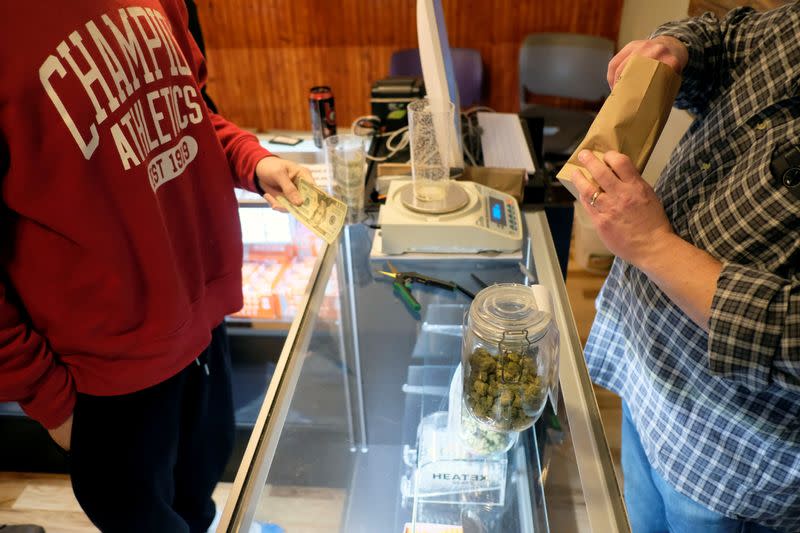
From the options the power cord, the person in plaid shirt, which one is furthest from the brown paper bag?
the power cord

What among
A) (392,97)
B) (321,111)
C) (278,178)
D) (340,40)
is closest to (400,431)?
(278,178)

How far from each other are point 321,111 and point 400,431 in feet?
4.65

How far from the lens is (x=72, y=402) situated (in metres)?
1.05

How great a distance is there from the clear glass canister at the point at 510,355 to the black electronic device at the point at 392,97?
3.76 feet

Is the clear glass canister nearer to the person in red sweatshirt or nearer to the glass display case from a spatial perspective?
the glass display case

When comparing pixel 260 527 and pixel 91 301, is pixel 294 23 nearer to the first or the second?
pixel 91 301

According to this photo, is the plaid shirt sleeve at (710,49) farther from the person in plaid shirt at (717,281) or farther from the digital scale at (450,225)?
the digital scale at (450,225)

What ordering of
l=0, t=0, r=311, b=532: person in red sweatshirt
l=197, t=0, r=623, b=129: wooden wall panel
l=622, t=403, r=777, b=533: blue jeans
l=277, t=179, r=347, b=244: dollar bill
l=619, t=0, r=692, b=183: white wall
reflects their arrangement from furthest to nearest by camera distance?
l=197, t=0, r=623, b=129: wooden wall panel, l=619, t=0, r=692, b=183: white wall, l=277, t=179, r=347, b=244: dollar bill, l=622, t=403, r=777, b=533: blue jeans, l=0, t=0, r=311, b=532: person in red sweatshirt

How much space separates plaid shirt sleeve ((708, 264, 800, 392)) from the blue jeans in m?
0.40

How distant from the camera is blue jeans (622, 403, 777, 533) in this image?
3.49ft

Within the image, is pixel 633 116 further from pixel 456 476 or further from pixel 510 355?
pixel 456 476

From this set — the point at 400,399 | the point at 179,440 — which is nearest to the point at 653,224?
the point at 400,399

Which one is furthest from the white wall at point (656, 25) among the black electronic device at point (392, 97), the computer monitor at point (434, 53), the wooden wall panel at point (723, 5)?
the computer monitor at point (434, 53)

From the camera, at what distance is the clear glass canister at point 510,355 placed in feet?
2.94
